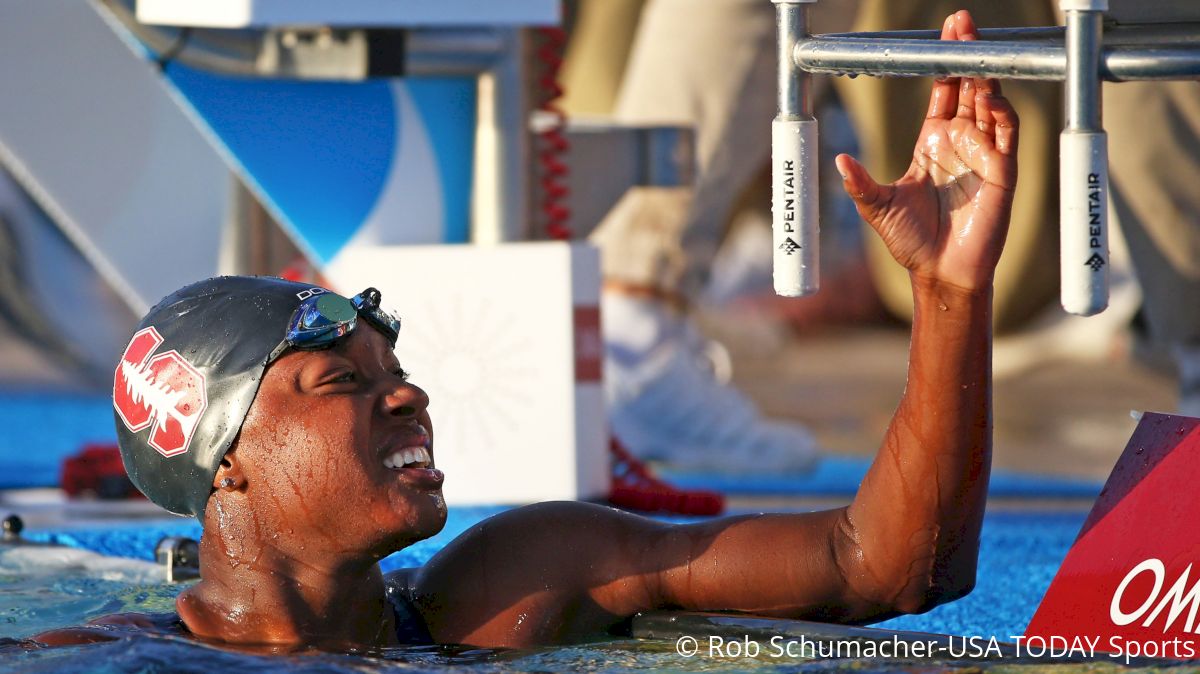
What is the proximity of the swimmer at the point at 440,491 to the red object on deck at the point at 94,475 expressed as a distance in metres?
1.84

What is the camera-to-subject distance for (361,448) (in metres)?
2.22

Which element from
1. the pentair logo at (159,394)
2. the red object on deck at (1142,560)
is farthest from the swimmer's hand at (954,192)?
the pentair logo at (159,394)

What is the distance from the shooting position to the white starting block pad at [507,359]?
3.75 meters

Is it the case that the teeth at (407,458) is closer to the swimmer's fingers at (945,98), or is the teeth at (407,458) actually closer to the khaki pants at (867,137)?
the swimmer's fingers at (945,98)

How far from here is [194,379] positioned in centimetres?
233

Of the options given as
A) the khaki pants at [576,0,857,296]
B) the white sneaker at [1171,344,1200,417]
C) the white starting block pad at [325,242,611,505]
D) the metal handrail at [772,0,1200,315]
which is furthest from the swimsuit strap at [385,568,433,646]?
the khaki pants at [576,0,857,296]

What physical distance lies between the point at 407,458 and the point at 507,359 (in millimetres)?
1547

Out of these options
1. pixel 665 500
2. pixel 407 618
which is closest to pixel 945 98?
pixel 407 618

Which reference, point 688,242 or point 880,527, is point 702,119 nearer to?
point 688,242

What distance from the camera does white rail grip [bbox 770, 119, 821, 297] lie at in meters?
2.01

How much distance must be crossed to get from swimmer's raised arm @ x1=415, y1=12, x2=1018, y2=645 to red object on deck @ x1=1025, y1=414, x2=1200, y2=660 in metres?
0.15

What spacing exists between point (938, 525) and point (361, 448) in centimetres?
66

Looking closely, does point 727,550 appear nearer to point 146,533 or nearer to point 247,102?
point 146,533

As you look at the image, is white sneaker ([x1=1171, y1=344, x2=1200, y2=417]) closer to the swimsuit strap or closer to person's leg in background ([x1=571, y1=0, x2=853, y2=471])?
person's leg in background ([x1=571, y1=0, x2=853, y2=471])
